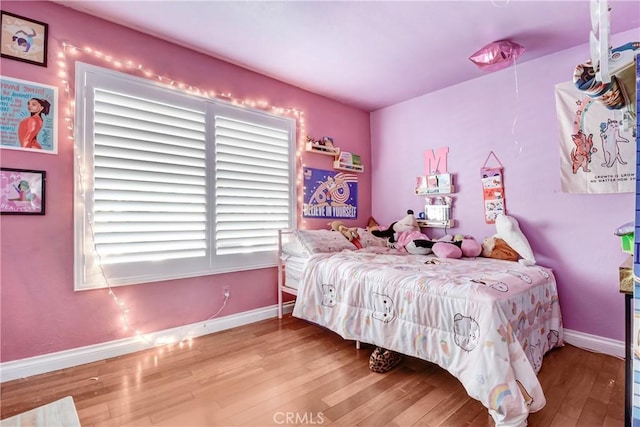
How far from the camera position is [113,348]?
2.17 m

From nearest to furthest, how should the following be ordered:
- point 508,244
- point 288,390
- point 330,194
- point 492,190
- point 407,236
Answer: point 288,390 < point 508,244 < point 492,190 < point 407,236 < point 330,194

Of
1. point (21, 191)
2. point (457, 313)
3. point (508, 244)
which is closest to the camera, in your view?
point (457, 313)

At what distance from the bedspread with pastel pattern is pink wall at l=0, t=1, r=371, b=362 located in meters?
1.06

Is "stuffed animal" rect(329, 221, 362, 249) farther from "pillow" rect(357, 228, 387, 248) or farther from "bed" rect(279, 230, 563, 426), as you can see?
"bed" rect(279, 230, 563, 426)

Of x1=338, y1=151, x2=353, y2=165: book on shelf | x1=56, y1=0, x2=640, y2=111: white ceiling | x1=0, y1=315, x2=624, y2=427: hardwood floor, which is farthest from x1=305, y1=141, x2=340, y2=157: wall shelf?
x1=0, y1=315, x2=624, y2=427: hardwood floor

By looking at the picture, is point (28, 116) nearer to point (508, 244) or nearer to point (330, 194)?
point (330, 194)

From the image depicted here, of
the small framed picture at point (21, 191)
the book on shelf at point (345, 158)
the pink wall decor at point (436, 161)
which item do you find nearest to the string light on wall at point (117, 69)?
the small framed picture at point (21, 191)

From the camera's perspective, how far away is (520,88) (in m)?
2.68

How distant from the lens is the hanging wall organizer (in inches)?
110

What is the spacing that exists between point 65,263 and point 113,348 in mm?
669

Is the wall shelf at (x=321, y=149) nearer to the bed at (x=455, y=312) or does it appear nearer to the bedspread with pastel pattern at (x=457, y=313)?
the bed at (x=455, y=312)

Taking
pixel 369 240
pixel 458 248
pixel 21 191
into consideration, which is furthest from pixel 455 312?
pixel 21 191

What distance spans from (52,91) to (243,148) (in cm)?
134

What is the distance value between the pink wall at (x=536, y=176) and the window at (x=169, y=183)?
5.55ft
